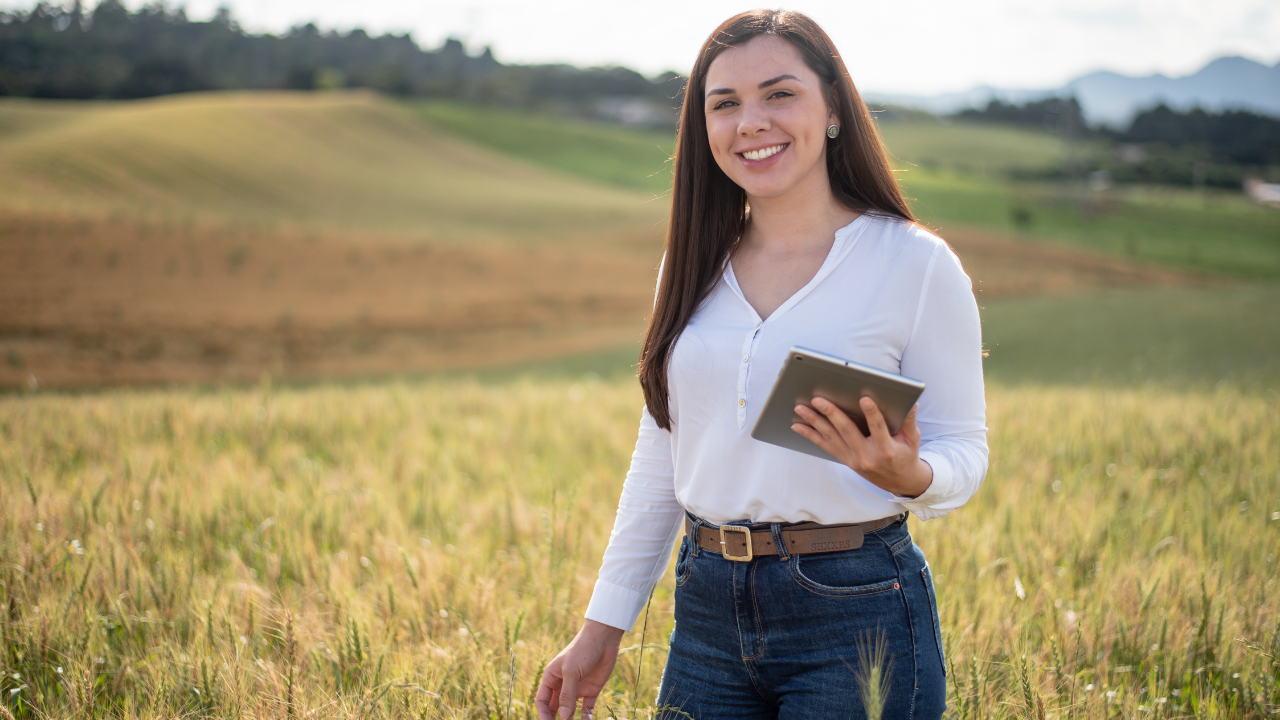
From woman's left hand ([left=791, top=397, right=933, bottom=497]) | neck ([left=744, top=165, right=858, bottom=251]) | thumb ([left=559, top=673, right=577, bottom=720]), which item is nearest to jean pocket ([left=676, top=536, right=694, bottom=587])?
thumb ([left=559, top=673, right=577, bottom=720])

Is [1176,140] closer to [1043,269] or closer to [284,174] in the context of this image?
[1043,269]

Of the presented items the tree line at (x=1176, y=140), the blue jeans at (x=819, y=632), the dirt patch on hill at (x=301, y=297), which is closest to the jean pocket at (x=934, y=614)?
the blue jeans at (x=819, y=632)

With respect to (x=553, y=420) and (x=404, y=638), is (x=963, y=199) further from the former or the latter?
(x=404, y=638)

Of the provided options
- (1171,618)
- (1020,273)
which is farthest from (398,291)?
(1171,618)

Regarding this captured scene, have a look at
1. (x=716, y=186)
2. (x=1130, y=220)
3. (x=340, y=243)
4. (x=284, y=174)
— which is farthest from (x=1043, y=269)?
(x=284, y=174)

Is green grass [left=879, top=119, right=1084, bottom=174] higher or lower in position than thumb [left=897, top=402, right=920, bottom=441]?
higher

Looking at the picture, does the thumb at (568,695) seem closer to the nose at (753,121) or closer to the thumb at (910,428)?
the thumb at (910,428)

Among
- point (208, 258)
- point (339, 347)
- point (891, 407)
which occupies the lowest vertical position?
point (339, 347)

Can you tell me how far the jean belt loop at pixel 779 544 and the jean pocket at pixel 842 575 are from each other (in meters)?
0.02

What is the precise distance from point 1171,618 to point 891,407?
1907mm

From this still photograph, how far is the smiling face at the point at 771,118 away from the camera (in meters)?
1.79

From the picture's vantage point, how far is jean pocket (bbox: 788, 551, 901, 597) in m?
1.61

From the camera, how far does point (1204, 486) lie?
387 centimetres

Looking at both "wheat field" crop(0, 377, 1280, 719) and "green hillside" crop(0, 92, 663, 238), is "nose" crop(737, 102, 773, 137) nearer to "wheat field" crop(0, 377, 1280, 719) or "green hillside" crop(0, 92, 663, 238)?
"wheat field" crop(0, 377, 1280, 719)
